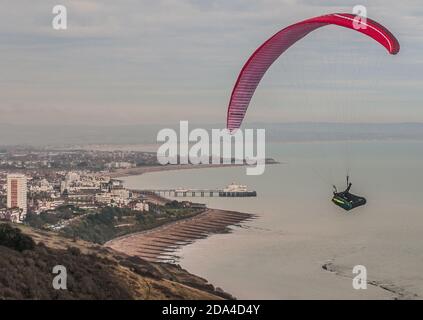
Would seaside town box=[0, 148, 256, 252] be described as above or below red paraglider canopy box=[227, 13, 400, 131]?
below

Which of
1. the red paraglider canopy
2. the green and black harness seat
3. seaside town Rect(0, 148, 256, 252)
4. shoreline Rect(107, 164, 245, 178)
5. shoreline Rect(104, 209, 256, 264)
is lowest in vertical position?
shoreline Rect(104, 209, 256, 264)

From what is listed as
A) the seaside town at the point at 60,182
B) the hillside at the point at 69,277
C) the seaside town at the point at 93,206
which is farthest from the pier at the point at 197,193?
the hillside at the point at 69,277

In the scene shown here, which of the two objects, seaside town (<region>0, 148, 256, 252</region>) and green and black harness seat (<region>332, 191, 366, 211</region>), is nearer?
green and black harness seat (<region>332, 191, 366, 211</region>)

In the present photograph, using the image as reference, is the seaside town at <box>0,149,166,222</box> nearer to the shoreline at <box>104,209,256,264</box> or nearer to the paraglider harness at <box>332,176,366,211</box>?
the shoreline at <box>104,209,256,264</box>

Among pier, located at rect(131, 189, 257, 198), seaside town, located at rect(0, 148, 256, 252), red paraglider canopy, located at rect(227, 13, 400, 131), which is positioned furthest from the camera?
pier, located at rect(131, 189, 257, 198)

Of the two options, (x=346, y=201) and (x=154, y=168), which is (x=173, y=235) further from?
(x=154, y=168)

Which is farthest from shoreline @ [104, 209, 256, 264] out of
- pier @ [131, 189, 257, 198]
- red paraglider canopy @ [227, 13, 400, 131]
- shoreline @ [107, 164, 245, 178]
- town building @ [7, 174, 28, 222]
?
shoreline @ [107, 164, 245, 178]

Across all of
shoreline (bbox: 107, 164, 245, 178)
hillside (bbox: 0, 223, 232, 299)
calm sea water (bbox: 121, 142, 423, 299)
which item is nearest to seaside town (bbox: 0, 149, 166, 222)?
shoreline (bbox: 107, 164, 245, 178)

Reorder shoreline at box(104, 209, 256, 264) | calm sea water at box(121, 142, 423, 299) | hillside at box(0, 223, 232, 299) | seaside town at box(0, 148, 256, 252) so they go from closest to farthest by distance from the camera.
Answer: hillside at box(0, 223, 232, 299), calm sea water at box(121, 142, 423, 299), shoreline at box(104, 209, 256, 264), seaside town at box(0, 148, 256, 252)
